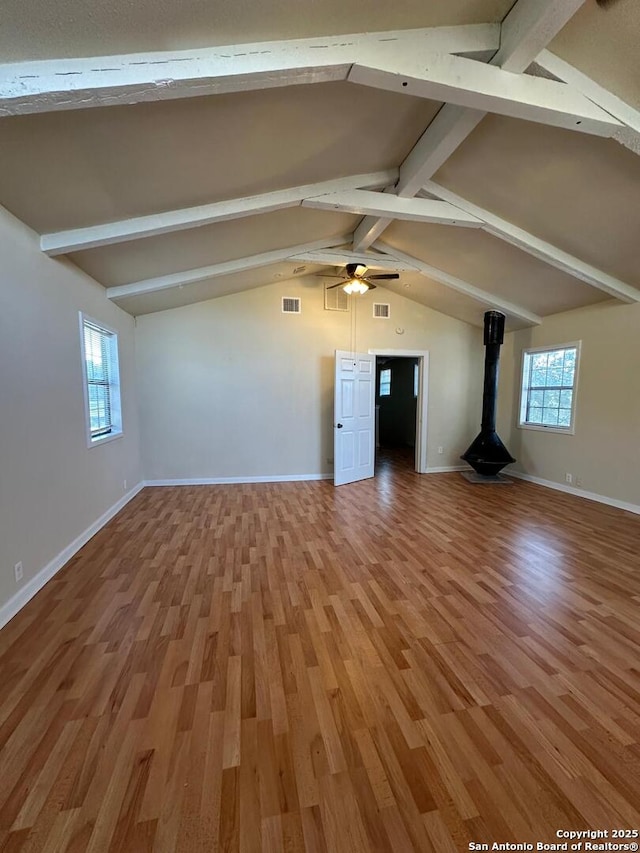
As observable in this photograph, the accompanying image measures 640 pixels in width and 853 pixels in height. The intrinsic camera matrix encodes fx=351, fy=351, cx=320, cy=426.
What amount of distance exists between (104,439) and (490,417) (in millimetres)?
5477

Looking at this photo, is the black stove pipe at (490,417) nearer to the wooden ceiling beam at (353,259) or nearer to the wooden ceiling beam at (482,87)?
the wooden ceiling beam at (353,259)

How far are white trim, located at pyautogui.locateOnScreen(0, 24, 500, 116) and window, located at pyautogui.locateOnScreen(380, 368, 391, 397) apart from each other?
8.30 metres

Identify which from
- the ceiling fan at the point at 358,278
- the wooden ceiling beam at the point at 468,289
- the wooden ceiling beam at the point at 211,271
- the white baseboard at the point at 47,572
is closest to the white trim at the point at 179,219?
the wooden ceiling beam at the point at 211,271

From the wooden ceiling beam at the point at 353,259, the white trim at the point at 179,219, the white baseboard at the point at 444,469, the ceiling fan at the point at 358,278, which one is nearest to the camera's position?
the white trim at the point at 179,219

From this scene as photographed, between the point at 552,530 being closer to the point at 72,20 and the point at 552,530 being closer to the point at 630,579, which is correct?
the point at 630,579

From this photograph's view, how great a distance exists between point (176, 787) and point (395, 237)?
516 centimetres

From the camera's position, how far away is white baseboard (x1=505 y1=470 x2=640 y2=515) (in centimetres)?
424

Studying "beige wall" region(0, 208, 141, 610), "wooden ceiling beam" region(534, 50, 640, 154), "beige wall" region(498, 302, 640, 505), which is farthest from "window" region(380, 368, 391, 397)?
"wooden ceiling beam" region(534, 50, 640, 154)

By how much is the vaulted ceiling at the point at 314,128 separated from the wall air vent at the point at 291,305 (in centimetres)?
147

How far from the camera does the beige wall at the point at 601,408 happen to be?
4.20 metres

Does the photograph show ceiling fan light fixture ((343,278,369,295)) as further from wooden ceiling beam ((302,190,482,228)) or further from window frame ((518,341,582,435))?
window frame ((518,341,582,435))

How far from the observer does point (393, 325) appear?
6059 mm

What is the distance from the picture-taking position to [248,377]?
5.56 m

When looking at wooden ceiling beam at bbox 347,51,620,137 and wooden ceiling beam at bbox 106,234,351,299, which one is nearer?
wooden ceiling beam at bbox 347,51,620,137
